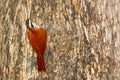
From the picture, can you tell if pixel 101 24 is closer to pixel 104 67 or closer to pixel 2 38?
pixel 104 67

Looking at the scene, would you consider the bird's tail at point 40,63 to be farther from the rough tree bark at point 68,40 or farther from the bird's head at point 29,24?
the bird's head at point 29,24

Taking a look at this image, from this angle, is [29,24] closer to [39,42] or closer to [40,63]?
[39,42]

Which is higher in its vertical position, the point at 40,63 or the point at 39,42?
the point at 39,42

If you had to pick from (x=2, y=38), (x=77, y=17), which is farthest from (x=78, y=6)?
(x=2, y=38)

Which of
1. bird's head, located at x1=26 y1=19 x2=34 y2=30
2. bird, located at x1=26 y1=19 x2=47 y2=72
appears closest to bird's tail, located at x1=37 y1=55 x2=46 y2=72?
bird, located at x1=26 y1=19 x2=47 y2=72

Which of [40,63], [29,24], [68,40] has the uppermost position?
[29,24]

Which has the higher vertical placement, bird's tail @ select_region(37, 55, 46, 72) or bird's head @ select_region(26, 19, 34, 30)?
bird's head @ select_region(26, 19, 34, 30)

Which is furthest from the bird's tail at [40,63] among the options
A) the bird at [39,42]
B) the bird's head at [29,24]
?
the bird's head at [29,24]

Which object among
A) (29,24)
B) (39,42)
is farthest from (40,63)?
(29,24)

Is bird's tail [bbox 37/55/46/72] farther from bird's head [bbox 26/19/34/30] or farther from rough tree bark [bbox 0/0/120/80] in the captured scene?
bird's head [bbox 26/19/34/30]

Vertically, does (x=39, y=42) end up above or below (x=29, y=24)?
below
